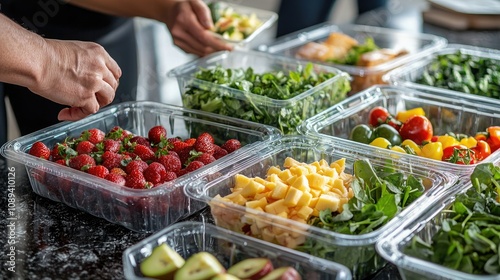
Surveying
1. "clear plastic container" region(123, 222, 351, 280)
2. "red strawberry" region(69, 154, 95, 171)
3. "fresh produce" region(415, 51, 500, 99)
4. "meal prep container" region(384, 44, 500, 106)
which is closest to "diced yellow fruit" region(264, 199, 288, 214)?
"clear plastic container" region(123, 222, 351, 280)

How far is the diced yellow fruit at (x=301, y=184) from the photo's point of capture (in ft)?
4.97

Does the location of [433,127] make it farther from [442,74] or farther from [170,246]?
[170,246]

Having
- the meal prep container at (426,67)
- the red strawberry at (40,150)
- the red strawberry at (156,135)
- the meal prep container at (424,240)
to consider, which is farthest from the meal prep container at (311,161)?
the meal prep container at (426,67)

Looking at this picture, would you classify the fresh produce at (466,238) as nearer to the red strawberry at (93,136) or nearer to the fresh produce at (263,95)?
the fresh produce at (263,95)

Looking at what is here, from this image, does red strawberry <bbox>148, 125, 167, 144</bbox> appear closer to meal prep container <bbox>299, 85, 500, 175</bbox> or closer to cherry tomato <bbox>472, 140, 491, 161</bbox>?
meal prep container <bbox>299, 85, 500, 175</bbox>

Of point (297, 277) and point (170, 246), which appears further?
point (170, 246)

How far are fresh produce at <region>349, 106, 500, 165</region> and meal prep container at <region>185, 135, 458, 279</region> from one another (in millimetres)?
140

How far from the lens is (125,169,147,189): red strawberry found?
63.4 inches

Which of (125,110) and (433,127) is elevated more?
(125,110)

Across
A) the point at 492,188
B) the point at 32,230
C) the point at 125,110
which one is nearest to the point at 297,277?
the point at 492,188

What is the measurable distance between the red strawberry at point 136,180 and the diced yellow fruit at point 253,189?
0.21 meters

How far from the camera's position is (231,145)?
182cm

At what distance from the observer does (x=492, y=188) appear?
1.59m

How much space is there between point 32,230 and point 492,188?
96 cm
